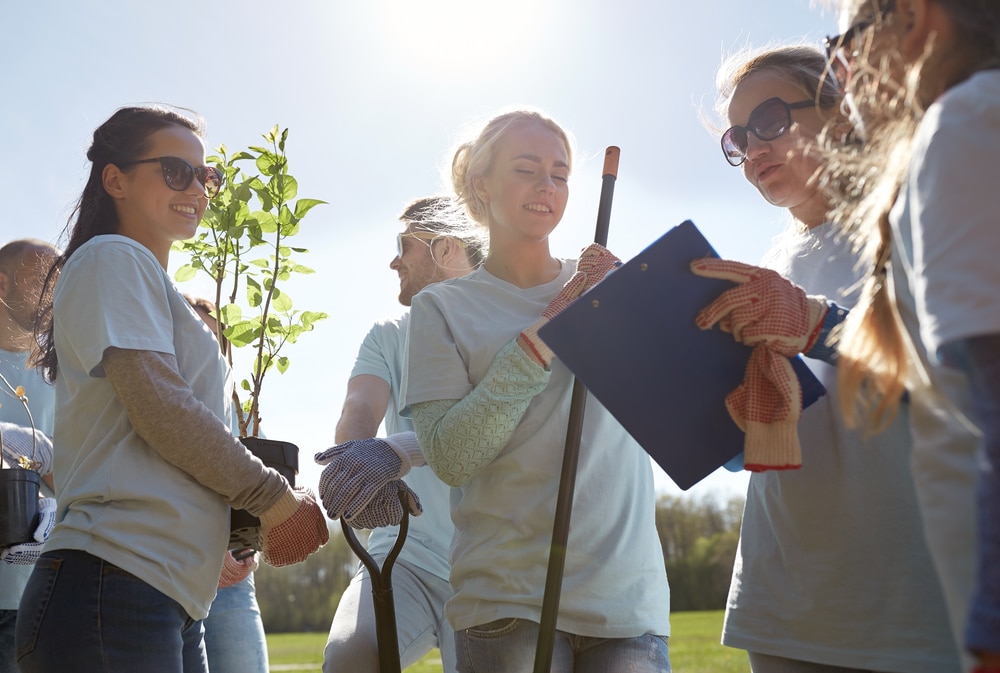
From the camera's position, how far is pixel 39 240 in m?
4.31

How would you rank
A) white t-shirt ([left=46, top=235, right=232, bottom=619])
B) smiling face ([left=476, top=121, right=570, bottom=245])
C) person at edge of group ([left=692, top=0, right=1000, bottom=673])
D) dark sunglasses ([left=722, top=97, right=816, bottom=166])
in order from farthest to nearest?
1. smiling face ([left=476, top=121, right=570, bottom=245])
2. dark sunglasses ([left=722, top=97, right=816, bottom=166])
3. white t-shirt ([left=46, top=235, right=232, bottom=619])
4. person at edge of group ([left=692, top=0, right=1000, bottom=673])

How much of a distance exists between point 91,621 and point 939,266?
1848mm

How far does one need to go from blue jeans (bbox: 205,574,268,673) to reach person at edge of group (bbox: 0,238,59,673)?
2.24ft

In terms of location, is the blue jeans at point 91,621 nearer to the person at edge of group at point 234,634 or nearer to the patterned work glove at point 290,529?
the patterned work glove at point 290,529

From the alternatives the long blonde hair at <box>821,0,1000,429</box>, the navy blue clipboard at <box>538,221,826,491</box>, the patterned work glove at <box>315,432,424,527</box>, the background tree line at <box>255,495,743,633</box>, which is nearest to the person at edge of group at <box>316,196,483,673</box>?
the patterned work glove at <box>315,432,424,527</box>

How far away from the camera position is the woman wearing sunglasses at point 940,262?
1084mm

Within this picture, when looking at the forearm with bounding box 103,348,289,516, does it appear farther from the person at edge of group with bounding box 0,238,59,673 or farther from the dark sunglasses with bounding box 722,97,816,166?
the dark sunglasses with bounding box 722,97,816,166

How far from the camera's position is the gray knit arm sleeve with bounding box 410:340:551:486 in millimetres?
2361

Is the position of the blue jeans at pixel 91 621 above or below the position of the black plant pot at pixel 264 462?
below

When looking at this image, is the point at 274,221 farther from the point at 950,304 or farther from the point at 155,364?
the point at 950,304

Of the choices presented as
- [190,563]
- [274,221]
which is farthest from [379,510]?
[274,221]

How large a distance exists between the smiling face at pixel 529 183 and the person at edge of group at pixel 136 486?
0.93 m

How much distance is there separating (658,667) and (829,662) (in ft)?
1.72

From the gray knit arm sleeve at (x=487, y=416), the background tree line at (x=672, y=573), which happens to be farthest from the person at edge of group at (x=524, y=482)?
the background tree line at (x=672, y=573)
